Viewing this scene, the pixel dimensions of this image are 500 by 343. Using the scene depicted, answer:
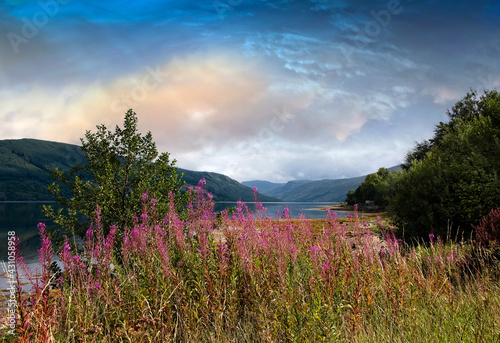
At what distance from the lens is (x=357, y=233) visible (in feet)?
16.5

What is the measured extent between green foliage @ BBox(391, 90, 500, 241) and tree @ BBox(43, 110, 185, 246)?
12.8 meters

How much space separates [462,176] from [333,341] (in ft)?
51.4

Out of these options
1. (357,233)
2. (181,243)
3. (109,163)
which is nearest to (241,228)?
(181,243)

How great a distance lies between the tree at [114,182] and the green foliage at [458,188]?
1281cm

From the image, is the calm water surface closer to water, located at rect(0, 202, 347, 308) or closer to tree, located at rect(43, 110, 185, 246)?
water, located at rect(0, 202, 347, 308)

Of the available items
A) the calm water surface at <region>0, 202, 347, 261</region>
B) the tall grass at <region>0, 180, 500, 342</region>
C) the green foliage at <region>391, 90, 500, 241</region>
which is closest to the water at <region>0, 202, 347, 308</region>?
the calm water surface at <region>0, 202, 347, 261</region>

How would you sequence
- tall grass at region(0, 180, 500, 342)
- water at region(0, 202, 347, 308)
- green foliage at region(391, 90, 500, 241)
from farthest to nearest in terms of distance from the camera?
green foliage at region(391, 90, 500, 241) → water at region(0, 202, 347, 308) → tall grass at region(0, 180, 500, 342)

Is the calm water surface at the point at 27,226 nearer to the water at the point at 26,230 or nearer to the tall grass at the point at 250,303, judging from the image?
the water at the point at 26,230

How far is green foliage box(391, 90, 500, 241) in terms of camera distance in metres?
13.6

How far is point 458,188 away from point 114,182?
16373 mm

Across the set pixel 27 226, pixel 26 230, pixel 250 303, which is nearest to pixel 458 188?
pixel 250 303

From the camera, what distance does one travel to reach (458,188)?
14367mm

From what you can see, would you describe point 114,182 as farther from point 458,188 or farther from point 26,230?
point 26,230

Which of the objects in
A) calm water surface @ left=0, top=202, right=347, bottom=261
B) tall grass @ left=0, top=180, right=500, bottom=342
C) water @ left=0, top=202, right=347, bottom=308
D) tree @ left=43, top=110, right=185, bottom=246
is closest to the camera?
tall grass @ left=0, top=180, right=500, bottom=342
